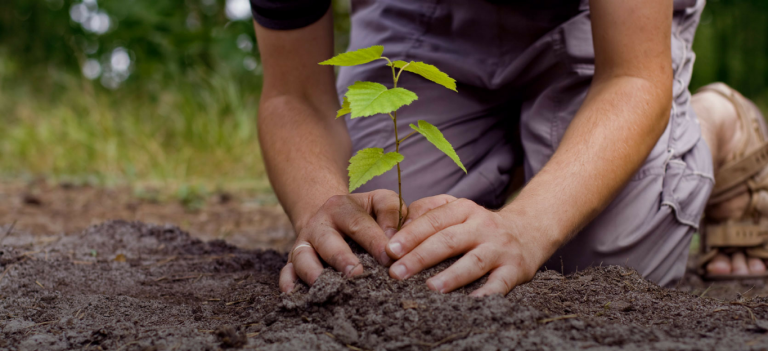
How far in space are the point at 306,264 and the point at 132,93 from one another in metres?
5.08

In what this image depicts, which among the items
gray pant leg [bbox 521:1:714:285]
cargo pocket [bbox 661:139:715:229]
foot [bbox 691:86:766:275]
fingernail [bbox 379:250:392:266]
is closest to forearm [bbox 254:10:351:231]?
fingernail [bbox 379:250:392:266]

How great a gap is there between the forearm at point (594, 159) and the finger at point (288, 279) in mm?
526

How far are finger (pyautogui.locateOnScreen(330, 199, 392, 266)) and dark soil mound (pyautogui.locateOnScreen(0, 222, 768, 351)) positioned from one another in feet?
0.11

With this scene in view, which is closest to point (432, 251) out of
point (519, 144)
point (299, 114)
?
point (299, 114)

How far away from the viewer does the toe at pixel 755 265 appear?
2.14 meters

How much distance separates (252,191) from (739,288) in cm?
307

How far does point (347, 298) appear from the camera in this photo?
1131 millimetres

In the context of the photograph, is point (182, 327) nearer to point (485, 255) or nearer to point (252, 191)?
point (485, 255)

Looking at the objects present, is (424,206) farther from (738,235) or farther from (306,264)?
(738,235)

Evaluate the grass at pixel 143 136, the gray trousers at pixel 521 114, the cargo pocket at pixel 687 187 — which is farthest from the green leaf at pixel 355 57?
the grass at pixel 143 136

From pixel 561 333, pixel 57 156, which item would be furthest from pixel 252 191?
pixel 561 333

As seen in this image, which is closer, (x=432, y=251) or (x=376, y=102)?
(x=376, y=102)

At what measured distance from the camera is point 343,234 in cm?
130

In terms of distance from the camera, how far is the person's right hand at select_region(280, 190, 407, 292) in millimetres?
1196
